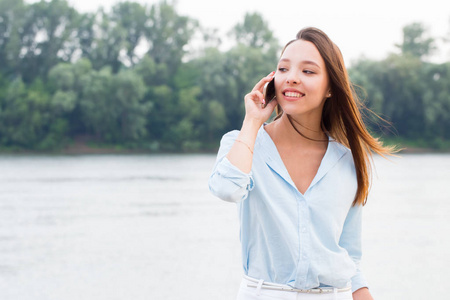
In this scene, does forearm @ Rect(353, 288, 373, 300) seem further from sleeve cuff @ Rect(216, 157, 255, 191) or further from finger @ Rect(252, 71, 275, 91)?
finger @ Rect(252, 71, 275, 91)

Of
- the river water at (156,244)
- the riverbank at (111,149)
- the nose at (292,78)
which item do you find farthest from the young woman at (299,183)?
the riverbank at (111,149)

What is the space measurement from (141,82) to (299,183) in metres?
45.8

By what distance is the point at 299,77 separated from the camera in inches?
78.2

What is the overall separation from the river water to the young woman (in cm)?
46

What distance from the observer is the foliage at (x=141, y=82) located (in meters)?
45.9

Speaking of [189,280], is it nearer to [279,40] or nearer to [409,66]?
[409,66]

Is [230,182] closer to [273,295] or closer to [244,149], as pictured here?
[244,149]

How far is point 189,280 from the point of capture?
7387 mm

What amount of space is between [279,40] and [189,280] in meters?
51.4

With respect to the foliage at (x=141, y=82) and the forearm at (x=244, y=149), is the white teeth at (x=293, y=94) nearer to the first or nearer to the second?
the forearm at (x=244, y=149)

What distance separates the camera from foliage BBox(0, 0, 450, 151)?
4594 centimetres

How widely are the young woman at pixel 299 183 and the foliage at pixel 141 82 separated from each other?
43.0 m

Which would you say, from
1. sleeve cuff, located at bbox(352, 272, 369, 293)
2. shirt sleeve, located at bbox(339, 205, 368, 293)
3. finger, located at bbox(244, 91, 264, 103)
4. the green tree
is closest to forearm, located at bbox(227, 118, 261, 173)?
finger, located at bbox(244, 91, 264, 103)

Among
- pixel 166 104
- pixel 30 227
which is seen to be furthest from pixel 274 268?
pixel 166 104
